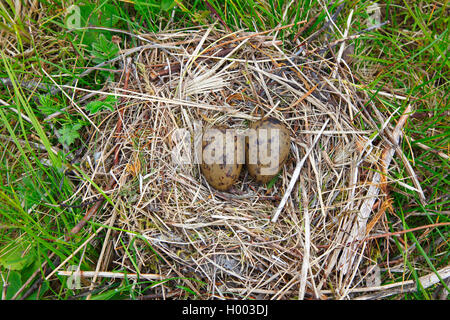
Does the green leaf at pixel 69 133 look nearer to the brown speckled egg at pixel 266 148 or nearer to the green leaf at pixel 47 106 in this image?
the green leaf at pixel 47 106

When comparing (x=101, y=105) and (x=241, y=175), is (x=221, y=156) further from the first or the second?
(x=101, y=105)

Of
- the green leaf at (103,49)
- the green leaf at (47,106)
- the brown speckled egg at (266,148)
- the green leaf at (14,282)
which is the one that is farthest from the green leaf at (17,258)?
the brown speckled egg at (266,148)

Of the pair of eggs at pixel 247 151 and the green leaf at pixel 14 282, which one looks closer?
the green leaf at pixel 14 282

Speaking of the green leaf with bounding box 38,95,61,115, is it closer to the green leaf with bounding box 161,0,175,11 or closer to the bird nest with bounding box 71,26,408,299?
the bird nest with bounding box 71,26,408,299

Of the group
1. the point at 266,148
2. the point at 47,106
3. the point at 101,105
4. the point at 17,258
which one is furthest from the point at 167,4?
the point at 17,258

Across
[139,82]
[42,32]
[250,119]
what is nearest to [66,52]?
[42,32]

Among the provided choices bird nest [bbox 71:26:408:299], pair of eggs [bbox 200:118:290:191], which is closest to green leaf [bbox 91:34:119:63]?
bird nest [bbox 71:26:408:299]
